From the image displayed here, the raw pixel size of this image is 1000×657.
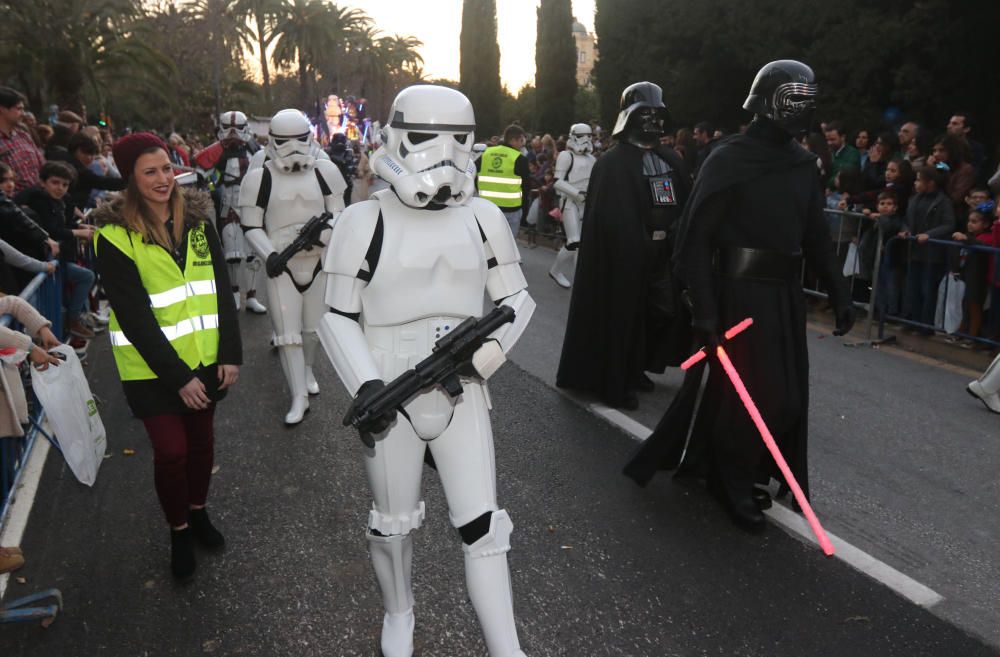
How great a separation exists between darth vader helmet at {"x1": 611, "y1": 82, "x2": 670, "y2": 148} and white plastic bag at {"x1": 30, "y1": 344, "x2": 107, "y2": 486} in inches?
150

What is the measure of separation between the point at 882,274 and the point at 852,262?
0.49m

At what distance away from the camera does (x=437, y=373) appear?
2.79 meters

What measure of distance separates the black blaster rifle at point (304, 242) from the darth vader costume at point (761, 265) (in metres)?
2.48

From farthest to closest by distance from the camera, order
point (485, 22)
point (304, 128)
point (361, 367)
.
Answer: point (485, 22)
point (304, 128)
point (361, 367)

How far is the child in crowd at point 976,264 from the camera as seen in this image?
24.1 feet

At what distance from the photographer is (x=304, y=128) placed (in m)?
5.79

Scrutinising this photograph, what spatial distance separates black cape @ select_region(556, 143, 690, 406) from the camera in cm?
594

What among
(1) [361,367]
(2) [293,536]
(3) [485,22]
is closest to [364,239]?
(1) [361,367]

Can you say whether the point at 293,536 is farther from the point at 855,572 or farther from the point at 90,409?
the point at 855,572

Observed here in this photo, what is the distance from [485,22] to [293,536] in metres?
47.2

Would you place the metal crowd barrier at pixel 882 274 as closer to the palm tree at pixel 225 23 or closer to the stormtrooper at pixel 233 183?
the stormtrooper at pixel 233 183

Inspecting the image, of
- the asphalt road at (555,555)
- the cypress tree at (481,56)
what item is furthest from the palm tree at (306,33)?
the asphalt road at (555,555)

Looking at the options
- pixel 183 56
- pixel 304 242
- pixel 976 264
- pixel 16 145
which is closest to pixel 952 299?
pixel 976 264

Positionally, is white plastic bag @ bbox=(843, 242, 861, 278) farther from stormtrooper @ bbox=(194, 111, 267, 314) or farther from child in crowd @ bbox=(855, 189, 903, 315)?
stormtrooper @ bbox=(194, 111, 267, 314)
